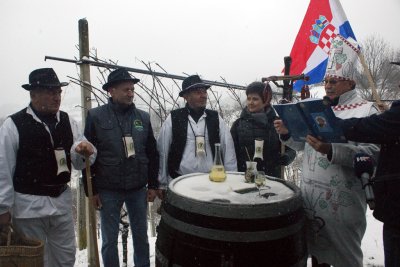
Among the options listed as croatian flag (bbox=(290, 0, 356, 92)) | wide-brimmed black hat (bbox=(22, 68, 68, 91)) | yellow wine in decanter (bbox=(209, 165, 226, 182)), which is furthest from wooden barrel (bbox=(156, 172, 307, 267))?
croatian flag (bbox=(290, 0, 356, 92))

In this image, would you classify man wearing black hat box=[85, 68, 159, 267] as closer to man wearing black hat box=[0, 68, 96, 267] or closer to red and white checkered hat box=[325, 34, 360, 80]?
man wearing black hat box=[0, 68, 96, 267]

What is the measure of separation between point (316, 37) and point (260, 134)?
2198 mm

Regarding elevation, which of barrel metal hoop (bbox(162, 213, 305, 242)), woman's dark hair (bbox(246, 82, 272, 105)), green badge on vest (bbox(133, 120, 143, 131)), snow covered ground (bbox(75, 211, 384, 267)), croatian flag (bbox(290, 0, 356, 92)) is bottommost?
snow covered ground (bbox(75, 211, 384, 267))

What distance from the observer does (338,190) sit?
2.39 metres

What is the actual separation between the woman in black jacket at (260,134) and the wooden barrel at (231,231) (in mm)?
1569

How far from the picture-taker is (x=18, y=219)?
102 inches

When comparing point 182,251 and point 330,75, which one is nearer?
point 182,251

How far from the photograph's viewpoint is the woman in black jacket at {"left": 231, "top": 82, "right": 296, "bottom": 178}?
11.9 ft

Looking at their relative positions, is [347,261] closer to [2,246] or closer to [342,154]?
[342,154]

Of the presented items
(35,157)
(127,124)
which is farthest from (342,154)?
(35,157)

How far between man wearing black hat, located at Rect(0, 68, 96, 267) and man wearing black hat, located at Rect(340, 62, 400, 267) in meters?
2.14

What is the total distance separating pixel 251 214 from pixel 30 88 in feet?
7.21

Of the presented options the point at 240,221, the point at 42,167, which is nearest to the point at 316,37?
the point at 240,221

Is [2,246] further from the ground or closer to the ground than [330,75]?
closer to the ground
